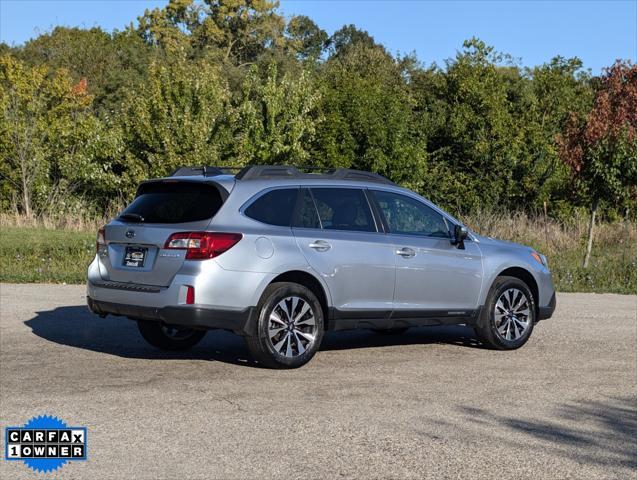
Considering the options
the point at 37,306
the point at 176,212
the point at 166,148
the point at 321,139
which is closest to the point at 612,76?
the point at 321,139

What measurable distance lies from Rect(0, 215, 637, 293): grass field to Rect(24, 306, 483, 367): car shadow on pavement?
5590mm

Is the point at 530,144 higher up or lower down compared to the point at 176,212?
higher up

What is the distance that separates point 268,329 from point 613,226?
2091 centimetres

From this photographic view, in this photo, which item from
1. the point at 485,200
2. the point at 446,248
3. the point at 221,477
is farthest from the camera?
the point at 485,200

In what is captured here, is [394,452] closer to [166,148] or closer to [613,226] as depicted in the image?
[613,226]

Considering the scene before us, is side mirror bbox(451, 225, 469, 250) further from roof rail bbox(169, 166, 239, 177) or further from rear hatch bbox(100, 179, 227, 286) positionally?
rear hatch bbox(100, 179, 227, 286)

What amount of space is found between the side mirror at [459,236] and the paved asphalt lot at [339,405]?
1150mm

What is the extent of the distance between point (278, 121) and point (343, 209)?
2791 cm

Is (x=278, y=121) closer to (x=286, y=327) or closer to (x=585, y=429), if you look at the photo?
(x=286, y=327)

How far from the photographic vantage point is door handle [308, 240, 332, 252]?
962cm

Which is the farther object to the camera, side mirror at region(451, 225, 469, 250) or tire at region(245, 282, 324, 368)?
side mirror at region(451, 225, 469, 250)

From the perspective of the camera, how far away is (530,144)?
121ft

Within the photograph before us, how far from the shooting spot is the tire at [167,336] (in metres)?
10.7

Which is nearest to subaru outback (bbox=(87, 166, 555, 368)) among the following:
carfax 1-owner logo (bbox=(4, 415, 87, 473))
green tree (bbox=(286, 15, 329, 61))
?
carfax 1-owner logo (bbox=(4, 415, 87, 473))
